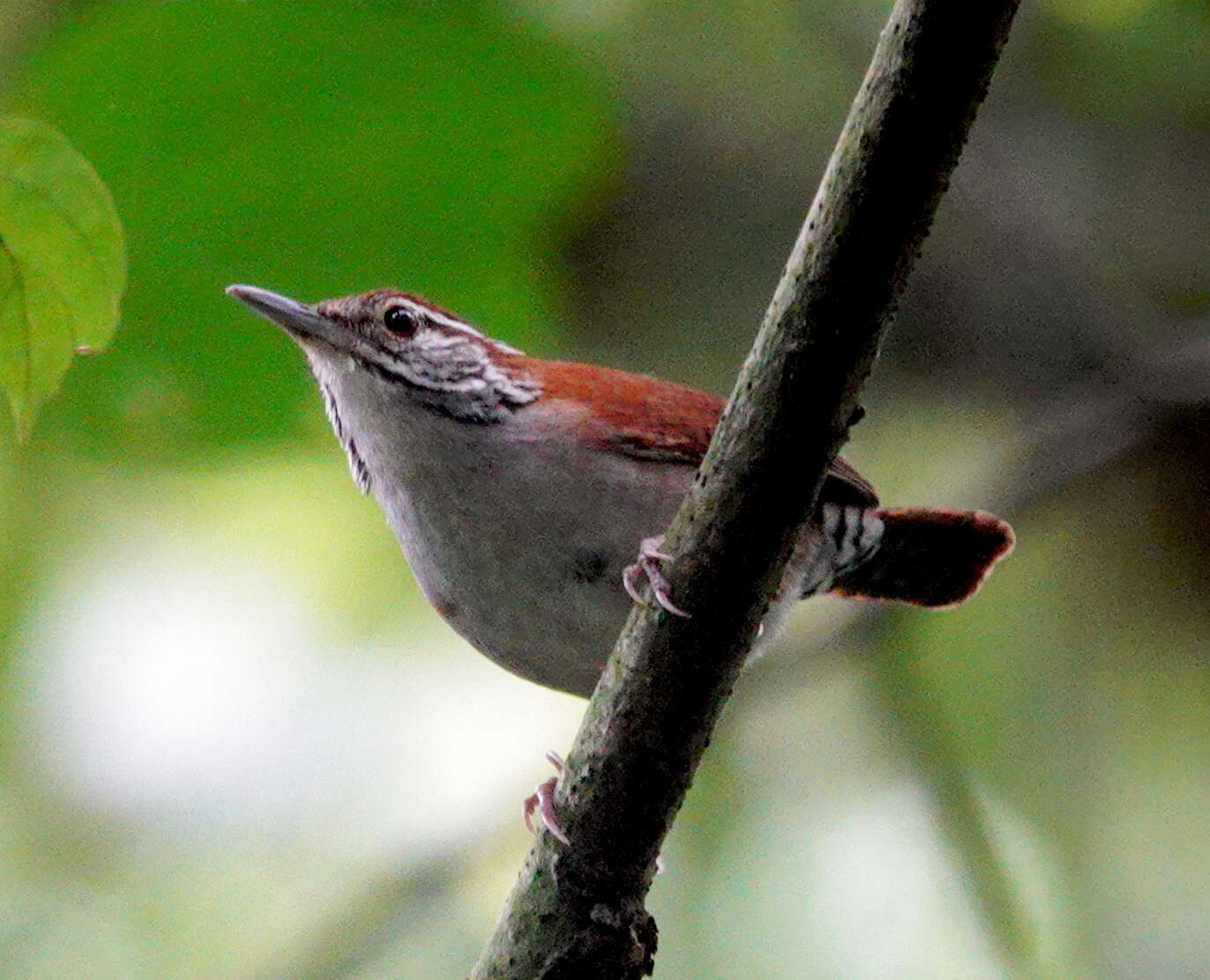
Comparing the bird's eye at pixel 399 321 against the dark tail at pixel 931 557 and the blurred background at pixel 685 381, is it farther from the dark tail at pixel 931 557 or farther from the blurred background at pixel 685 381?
the dark tail at pixel 931 557

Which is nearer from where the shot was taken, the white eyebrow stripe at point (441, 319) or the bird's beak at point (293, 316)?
the bird's beak at point (293, 316)

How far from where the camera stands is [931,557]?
4.89 metres

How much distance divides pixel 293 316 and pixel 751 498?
1878mm

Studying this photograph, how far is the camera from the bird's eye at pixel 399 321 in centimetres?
443

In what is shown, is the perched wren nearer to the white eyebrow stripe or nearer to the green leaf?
the white eyebrow stripe

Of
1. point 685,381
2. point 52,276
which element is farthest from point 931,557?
point 52,276

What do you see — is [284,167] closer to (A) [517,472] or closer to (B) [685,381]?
(A) [517,472]

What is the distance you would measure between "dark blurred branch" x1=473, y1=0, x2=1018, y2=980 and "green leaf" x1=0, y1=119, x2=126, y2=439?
1.07 meters

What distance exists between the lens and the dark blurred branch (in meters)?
2.29

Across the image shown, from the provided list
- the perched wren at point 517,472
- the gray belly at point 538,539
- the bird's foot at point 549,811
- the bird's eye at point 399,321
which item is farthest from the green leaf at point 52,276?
the bird's eye at point 399,321

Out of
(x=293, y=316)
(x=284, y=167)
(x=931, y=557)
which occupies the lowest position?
(x=293, y=316)

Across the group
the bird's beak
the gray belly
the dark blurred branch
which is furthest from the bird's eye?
the dark blurred branch

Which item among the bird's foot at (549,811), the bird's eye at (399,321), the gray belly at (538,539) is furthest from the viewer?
the bird's eye at (399,321)

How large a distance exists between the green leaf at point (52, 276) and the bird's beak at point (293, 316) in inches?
51.8
